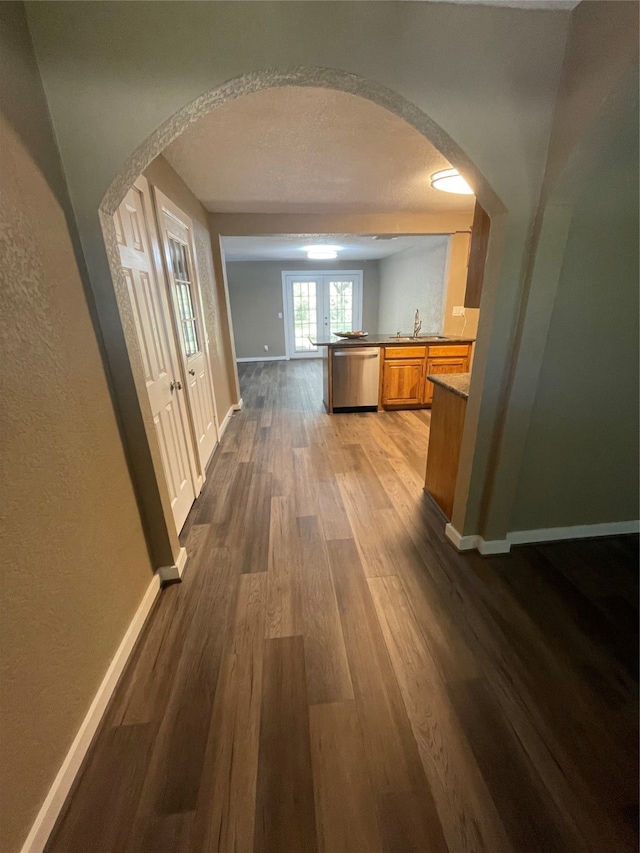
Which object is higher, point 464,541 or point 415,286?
point 415,286

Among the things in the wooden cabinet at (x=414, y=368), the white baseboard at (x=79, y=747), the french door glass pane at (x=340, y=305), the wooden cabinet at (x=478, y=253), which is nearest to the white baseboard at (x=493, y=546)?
the wooden cabinet at (x=478, y=253)

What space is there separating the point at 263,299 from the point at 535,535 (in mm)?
7368

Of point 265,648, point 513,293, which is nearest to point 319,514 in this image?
point 265,648

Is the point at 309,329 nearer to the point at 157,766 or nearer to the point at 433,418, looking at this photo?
the point at 433,418

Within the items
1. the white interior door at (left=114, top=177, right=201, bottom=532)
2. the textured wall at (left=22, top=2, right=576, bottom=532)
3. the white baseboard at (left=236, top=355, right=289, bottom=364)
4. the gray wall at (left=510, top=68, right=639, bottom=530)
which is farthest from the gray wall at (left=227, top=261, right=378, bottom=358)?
the gray wall at (left=510, top=68, right=639, bottom=530)

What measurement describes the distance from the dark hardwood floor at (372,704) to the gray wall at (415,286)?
160 inches

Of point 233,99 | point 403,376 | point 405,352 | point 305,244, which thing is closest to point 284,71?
point 233,99

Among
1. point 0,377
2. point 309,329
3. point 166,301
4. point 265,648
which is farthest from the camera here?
point 309,329

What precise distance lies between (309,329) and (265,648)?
767 cm

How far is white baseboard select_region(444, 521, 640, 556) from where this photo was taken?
1937 millimetres

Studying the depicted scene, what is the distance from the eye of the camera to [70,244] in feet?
3.94

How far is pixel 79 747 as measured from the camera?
3.55ft

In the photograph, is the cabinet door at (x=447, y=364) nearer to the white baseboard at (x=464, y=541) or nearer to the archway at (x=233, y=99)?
the white baseboard at (x=464, y=541)

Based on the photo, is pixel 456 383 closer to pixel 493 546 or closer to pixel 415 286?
pixel 493 546
